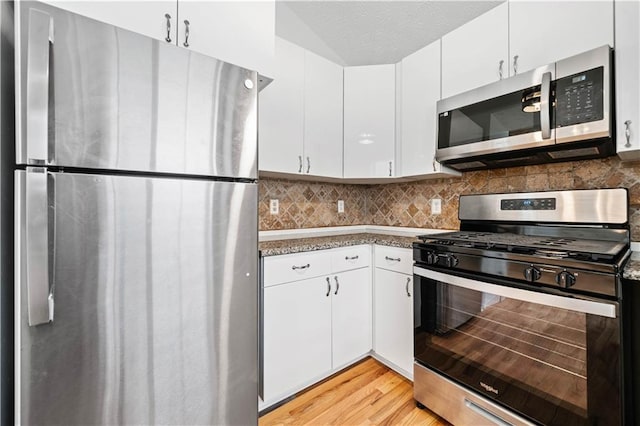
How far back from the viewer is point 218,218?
1.00 m

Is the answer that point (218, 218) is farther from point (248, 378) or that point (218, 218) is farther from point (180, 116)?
point (248, 378)

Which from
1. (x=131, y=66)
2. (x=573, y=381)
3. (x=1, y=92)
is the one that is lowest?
(x=573, y=381)

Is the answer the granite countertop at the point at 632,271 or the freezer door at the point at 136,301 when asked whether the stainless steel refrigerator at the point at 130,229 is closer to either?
the freezer door at the point at 136,301

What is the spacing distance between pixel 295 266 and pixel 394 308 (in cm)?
80

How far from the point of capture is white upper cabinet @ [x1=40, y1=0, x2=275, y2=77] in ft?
3.42

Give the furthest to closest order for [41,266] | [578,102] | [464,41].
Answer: [464,41]
[578,102]
[41,266]

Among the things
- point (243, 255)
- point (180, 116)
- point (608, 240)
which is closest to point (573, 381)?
point (608, 240)

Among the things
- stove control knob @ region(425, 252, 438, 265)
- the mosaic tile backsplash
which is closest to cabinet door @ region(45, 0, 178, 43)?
the mosaic tile backsplash

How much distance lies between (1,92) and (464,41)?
2.22 meters

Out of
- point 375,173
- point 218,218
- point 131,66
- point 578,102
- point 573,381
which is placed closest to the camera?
point 131,66

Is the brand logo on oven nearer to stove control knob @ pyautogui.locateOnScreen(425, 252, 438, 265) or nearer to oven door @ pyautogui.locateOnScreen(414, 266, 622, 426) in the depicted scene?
oven door @ pyautogui.locateOnScreen(414, 266, 622, 426)

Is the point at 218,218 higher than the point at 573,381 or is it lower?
higher

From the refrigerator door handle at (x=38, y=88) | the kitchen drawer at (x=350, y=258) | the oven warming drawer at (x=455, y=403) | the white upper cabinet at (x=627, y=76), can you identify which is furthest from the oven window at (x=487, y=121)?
the refrigerator door handle at (x=38, y=88)

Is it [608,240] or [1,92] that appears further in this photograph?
[608,240]
